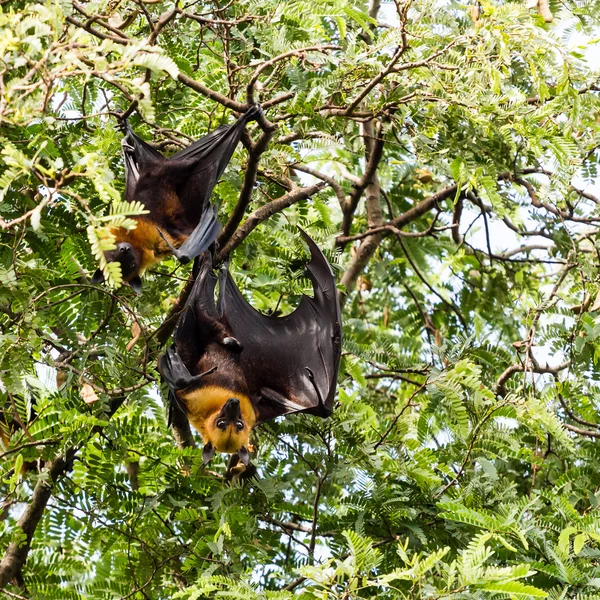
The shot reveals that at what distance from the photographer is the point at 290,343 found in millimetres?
5523

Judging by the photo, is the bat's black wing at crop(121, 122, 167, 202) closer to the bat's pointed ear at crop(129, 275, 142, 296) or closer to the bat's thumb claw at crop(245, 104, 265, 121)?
the bat's pointed ear at crop(129, 275, 142, 296)

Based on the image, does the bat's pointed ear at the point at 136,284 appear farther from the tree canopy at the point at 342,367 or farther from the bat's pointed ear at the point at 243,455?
the bat's pointed ear at the point at 243,455

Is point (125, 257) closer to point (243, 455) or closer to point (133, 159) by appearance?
point (133, 159)

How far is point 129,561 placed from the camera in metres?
5.03

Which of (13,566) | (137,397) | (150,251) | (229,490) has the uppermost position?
(150,251)

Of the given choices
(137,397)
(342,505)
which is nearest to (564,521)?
(342,505)

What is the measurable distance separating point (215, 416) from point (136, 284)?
81 cm

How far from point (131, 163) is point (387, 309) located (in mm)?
3994

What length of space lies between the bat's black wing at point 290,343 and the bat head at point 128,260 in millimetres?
412

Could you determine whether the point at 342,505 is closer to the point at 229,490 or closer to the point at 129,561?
the point at 229,490

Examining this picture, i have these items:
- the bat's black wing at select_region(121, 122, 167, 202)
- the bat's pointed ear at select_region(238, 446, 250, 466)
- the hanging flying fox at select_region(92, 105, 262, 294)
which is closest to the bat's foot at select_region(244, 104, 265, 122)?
the hanging flying fox at select_region(92, 105, 262, 294)

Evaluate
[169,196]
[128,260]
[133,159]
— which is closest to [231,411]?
[128,260]

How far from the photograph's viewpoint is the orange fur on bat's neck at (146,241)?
15.4 ft

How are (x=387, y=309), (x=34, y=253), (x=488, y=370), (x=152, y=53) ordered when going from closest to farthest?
(x=152, y=53) → (x=34, y=253) → (x=488, y=370) → (x=387, y=309)
